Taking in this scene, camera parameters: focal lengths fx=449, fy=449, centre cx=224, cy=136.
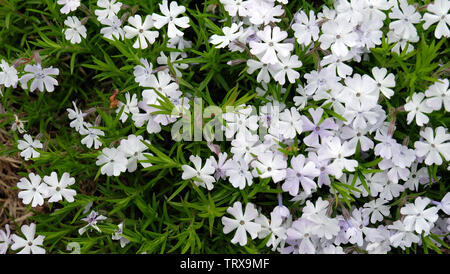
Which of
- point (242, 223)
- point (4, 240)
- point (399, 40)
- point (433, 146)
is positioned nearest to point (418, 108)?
point (433, 146)

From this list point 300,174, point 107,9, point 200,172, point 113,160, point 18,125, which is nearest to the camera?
point 300,174

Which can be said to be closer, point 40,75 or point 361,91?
point 361,91

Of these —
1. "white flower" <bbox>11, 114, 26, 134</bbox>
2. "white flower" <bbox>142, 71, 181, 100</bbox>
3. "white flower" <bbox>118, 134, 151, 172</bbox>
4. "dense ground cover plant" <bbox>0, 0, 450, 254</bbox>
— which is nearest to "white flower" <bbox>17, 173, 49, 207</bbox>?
"dense ground cover plant" <bbox>0, 0, 450, 254</bbox>

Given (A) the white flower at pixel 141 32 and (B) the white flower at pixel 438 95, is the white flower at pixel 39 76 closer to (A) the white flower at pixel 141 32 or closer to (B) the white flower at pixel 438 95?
(A) the white flower at pixel 141 32

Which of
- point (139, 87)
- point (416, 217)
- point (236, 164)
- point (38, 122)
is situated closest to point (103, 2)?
point (139, 87)

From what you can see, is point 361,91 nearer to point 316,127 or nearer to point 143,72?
point 316,127

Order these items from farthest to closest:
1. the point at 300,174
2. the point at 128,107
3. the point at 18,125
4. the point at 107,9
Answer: the point at 18,125, the point at 107,9, the point at 128,107, the point at 300,174

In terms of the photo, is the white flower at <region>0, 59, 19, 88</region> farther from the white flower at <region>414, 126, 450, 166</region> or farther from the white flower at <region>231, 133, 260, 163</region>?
the white flower at <region>414, 126, 450, 166</region>

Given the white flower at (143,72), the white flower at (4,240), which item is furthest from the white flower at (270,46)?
the white flower at (4,240)
